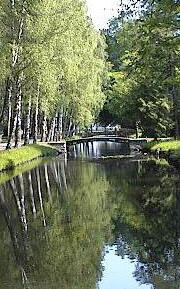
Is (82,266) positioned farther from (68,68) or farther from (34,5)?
(68,68)

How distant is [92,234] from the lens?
1484 cm

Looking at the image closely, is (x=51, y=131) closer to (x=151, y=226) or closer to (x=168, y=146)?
(x=168, y=146)

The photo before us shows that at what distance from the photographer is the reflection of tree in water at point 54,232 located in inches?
440

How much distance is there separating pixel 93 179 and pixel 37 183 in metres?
2.83

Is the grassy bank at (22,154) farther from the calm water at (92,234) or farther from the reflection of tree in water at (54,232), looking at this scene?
the calm water at (92,234)

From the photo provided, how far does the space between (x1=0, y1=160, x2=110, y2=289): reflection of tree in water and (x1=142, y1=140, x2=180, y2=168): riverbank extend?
8.22 meters

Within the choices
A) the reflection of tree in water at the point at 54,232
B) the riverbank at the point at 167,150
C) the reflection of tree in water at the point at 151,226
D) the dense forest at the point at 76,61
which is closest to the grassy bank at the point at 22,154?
the dense forest at the point at 76,61

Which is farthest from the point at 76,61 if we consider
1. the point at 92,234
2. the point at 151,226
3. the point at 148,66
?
the point at 92,234

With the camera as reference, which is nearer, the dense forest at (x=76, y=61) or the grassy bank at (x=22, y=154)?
the dense forest at (x=76, y=61)

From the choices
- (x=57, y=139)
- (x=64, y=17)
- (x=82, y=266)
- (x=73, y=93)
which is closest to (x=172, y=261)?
(x=82, y=266)

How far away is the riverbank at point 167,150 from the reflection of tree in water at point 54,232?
8223mm

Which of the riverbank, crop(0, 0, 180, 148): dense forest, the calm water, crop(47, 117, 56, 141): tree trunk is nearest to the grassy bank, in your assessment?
crop(0, 0, 180, 148): dense forest

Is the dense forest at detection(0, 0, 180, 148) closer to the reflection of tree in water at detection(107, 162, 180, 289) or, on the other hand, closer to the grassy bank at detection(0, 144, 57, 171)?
the grassy bank at detection(0, 144, 57, 171)

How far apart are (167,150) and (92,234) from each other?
2526cm
